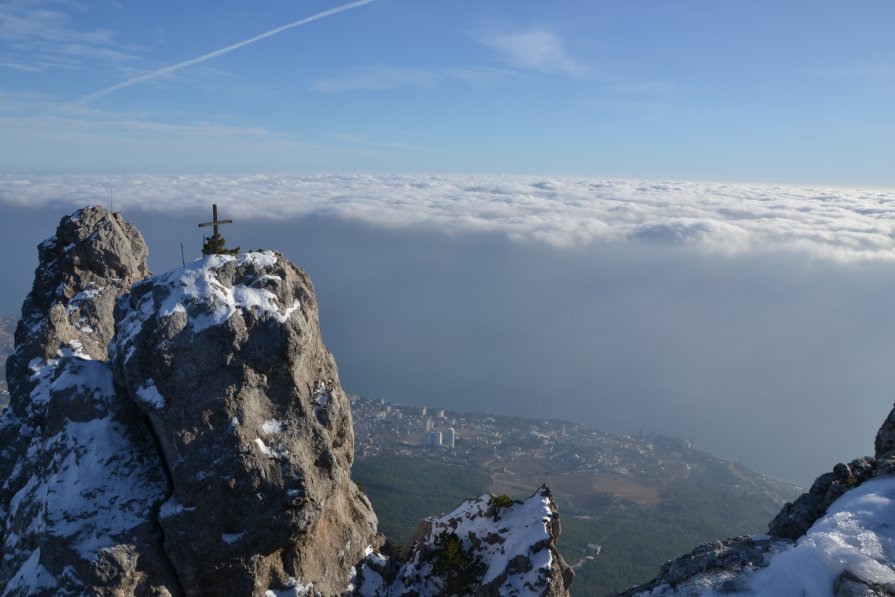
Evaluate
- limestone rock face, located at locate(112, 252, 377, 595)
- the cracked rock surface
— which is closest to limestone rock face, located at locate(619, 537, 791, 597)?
limestone rock face, located at locate(112, 252, 377, 595)

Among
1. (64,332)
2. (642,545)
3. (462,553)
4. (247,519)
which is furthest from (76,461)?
(642,545)

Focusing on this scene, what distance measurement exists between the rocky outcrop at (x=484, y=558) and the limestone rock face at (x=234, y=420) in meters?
3.15

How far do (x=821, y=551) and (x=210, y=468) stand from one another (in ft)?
65.7

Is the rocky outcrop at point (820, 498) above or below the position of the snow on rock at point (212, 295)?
below

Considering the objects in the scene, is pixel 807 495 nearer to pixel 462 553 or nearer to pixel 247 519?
pixel 462 553

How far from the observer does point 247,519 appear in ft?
70.8

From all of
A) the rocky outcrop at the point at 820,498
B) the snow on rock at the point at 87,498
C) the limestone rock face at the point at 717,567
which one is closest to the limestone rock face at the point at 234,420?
the snow on rock at the point at 87,498

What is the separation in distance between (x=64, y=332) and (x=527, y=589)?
2818 centimetres

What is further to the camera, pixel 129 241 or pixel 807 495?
pixel 129 241

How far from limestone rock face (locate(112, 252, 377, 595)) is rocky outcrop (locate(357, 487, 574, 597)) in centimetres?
315

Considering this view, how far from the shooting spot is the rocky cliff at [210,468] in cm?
2114

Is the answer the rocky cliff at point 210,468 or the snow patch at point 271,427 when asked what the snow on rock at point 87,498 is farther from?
the snow patch at point 271,427

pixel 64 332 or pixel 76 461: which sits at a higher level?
pixel 64 332

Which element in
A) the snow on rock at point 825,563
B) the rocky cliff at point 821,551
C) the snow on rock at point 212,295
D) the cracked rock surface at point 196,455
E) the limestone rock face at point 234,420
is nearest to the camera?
the snow on rock at point 825,563
